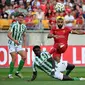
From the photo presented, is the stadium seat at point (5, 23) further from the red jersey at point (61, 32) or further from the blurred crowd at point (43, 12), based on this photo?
the red jersey at point (61, 32)

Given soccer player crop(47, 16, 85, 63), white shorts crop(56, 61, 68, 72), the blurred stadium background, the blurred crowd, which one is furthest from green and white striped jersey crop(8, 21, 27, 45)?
the blurred crowd

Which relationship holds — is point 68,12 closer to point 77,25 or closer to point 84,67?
point 77,25

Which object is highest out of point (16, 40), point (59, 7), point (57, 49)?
point (59, 7)

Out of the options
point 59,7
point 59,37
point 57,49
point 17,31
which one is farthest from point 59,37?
point 59,7

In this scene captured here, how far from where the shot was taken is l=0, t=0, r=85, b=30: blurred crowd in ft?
75.7

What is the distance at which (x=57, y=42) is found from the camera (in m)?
15.6

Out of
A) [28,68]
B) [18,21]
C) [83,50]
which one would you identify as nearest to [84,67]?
[83,50]

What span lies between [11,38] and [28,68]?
16.9ft

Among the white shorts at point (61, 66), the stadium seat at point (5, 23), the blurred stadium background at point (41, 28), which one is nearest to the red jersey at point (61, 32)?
the white shorts at point (61, 66)

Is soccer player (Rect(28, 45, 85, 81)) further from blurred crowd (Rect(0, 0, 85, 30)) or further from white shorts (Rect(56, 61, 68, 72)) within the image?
blurred crowd (Rect(0, 0, 85, 30))

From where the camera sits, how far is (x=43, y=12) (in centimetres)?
2372

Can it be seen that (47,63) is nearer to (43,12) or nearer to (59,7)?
(59,7)

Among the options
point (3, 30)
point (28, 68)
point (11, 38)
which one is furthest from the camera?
point (3, 30)

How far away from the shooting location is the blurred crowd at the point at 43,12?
2306 cm
